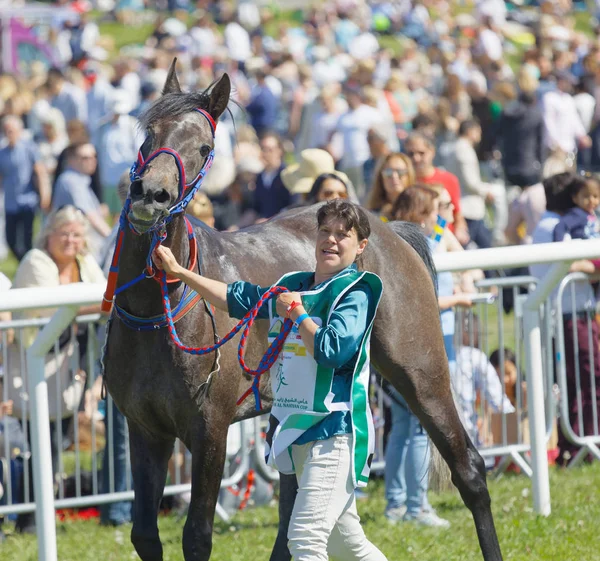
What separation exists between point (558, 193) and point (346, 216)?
4.40 metres

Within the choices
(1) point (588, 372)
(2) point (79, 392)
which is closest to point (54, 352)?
(2) point (79, 392)

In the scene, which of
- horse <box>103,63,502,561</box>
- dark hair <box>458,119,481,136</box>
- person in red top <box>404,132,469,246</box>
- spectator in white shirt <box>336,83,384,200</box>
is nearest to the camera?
horse <box>103,63,502,561</box>

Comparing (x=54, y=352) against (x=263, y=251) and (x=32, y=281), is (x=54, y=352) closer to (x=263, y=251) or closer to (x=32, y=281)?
(x=32, y=281)

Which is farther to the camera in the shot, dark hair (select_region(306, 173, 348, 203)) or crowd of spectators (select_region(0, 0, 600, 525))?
crowd of spectators (select_region(0, 0, 600, 525))

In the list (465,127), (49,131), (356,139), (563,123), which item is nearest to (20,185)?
(49,131)

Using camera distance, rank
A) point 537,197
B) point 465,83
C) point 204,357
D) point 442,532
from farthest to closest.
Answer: point 465,83 → point 537,197 → point 442,532 → point 204,357

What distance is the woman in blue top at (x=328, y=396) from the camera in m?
4.28

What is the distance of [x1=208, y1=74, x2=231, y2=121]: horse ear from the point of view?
16.4 ft

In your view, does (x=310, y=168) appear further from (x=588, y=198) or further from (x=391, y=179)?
(x=588, y=198)

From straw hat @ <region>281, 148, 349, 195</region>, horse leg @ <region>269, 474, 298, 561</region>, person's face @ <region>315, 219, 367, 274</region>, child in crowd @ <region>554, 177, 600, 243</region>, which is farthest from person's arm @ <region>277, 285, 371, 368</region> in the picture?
straw hat @ <region>281, 148, 349, 195</region>

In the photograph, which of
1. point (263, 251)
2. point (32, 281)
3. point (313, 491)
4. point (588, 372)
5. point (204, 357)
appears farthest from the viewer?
point (588, 372)

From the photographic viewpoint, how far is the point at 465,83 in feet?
64.5

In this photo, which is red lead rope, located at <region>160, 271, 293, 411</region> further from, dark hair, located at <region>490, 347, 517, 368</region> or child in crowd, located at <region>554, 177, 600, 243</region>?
child in crowd, located at <region>554, 177, 600, 243</region>

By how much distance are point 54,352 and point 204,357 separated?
6.37 ft
